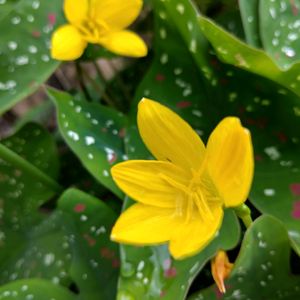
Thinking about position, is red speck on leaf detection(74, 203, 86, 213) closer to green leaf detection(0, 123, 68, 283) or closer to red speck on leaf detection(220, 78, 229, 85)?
green leaf detection(0, 123, 68, 283)

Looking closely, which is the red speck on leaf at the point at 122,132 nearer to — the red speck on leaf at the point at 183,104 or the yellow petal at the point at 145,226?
the red speck on leaf at the point at 183,104

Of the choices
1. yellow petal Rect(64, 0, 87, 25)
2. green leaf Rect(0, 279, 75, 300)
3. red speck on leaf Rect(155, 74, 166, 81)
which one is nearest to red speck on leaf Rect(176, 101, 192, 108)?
red speck on leaf Rect(155, 74, 166, 81)

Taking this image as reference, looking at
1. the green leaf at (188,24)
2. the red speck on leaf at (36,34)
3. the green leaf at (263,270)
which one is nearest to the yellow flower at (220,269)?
the green leaf at (263,270)

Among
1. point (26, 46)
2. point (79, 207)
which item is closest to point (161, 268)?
point (79, 207)

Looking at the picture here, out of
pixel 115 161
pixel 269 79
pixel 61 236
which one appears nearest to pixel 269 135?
pixel 269 79

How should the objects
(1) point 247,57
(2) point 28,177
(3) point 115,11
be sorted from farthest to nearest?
(2) point 28,177 < (3) point 115,11 < (1) point 247,57

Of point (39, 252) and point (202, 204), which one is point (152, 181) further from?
point (39, 252)
